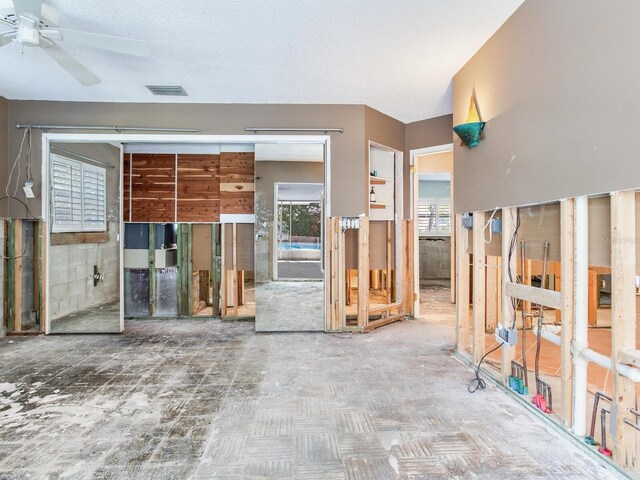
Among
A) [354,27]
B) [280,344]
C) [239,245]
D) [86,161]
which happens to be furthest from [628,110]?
[86,161]

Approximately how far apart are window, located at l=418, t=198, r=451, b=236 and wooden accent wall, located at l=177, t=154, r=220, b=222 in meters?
6.06

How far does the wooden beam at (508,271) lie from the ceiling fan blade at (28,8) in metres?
3.38

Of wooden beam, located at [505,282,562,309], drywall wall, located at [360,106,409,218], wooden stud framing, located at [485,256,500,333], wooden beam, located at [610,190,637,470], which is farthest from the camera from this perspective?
drywall wall, located at [360,106,409,218]

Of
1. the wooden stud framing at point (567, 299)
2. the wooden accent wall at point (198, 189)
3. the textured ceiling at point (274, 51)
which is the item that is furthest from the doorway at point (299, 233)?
the wooden stud framing at point (567, 299)

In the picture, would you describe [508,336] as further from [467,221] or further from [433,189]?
[433,189]

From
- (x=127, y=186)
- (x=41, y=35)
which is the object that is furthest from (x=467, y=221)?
(x=127, y=186)

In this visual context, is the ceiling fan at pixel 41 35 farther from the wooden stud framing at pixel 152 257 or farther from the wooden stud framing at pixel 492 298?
the wooden stud framing at pixel 492 298

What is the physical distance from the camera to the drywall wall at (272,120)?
14.8ft

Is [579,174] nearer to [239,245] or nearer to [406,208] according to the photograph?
[406,208]

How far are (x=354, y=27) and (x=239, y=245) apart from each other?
3.11m

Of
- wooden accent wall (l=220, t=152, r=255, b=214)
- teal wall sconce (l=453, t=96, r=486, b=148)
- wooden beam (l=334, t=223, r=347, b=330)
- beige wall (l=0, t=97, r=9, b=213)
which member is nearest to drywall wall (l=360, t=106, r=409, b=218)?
wooden beam (l=334, t=223, r=347, b=330)

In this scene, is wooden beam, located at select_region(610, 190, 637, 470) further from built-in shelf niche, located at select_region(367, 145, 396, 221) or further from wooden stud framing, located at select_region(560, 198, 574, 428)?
built-in shelf niche, located at select_region(367, 145, 396, 221)

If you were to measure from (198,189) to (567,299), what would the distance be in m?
4.55

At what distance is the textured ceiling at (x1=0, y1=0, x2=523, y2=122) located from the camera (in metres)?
2.71
